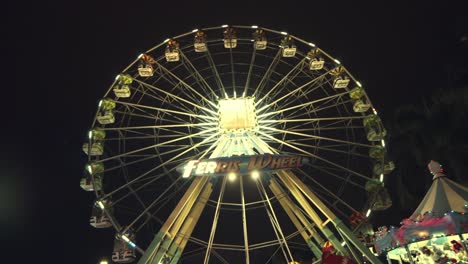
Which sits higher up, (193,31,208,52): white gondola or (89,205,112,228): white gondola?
(193,31,208,52): white gondola

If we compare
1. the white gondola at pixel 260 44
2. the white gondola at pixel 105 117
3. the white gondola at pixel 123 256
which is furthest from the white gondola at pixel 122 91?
the white gondola at pixel 123 256

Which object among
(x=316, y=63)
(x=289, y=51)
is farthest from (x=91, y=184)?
(x=316, y=63)

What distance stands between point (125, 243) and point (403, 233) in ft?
31.6

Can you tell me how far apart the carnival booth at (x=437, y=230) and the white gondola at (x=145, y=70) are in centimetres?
1091

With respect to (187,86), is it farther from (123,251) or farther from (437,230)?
(437,230)

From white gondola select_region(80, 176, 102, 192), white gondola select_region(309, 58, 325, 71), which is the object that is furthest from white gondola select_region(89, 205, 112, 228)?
white gondola select_region(309, 58, 325, 71)

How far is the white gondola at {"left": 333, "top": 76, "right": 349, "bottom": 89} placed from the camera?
1798 cm

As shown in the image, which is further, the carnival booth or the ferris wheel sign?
the ferris wheel sign

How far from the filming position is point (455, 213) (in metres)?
9.90

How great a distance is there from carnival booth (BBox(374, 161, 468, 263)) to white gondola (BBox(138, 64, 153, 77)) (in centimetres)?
1091

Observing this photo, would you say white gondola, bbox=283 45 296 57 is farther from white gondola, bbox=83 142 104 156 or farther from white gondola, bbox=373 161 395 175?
white gondola, bbox=83 142 104 156

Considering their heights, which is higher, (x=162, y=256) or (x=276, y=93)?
(x=276, y=93)

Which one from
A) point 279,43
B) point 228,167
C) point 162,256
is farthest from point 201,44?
point 162,256

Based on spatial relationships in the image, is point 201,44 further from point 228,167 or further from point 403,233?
point 403,233
